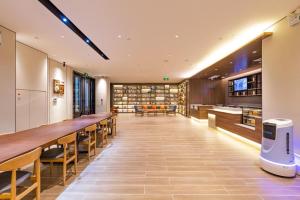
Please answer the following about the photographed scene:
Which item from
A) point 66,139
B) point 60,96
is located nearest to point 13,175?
point 66,139

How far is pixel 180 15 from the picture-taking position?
13.0ft

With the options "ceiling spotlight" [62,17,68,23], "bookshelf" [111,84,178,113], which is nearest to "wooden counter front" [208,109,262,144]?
"ceiling spotlight" [62,17,68,23]

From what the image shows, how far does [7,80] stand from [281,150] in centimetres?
619

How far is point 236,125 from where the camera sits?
6137 millimetres

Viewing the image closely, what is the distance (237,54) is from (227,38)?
0.64m

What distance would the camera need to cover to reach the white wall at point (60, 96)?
8391mm

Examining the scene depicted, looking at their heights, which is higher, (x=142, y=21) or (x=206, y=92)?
(x=142, y=21)

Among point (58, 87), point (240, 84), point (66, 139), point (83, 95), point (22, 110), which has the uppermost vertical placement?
point (240, 84)

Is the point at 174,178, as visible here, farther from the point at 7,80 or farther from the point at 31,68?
the point at 31,68

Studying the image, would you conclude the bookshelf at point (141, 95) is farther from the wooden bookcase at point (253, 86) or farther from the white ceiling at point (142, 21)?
the white ceiling at point (142, 21)

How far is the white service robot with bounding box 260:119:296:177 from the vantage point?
3236 millimetres

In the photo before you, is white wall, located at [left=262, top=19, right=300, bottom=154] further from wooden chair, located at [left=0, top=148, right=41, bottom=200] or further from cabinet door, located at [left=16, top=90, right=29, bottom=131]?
cabinet door, located at [left=16, top=90, right=29, bottom=131]

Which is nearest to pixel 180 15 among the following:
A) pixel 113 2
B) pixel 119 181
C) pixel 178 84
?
pixel 113 2

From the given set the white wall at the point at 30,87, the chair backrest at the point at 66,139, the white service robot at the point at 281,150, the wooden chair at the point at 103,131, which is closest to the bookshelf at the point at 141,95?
the white wall at the point at 30,87
